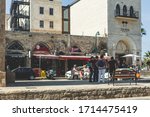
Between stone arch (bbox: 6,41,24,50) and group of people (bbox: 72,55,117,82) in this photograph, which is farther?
stone arch (bbox: 6,41,24,50)

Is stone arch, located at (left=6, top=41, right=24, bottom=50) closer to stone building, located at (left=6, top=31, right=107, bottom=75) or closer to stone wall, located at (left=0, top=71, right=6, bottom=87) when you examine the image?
stone building, located at (left=6, top=31, right=107, bottom=75)

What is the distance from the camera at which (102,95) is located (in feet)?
40.7

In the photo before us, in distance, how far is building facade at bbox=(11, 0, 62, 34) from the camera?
55812 mm

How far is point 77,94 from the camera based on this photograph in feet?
38.8

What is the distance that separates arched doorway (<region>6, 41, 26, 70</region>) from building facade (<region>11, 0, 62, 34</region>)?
12.8m

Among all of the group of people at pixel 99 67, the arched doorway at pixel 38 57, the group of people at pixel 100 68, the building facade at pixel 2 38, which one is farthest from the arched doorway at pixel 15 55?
the building facade at pixel 2 38

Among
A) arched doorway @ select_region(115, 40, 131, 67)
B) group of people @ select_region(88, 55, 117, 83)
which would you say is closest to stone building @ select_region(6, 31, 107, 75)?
arched doorway @ select_region(115, 40, 131, 67)

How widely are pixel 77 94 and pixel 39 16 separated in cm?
4529

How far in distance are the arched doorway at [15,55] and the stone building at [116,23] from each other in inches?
486

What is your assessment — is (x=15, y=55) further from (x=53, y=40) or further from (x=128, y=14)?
(x=128, y=14)

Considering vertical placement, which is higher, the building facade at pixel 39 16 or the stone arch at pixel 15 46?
the building facade at pixel 39 16

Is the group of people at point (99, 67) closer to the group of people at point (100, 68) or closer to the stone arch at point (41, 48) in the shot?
the group of people at point (100, 68)

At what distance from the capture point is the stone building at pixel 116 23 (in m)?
49.8

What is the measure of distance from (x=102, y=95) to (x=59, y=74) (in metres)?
33.1
